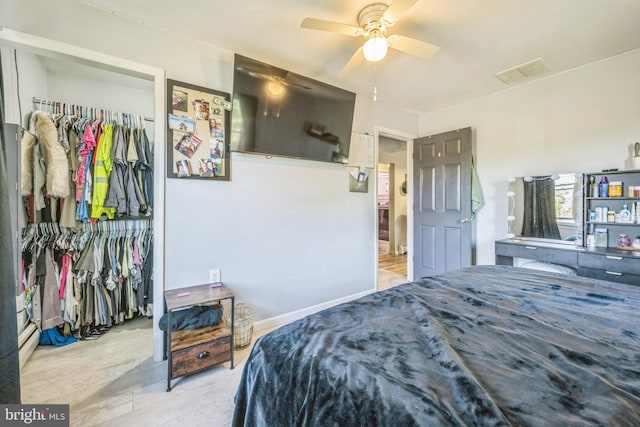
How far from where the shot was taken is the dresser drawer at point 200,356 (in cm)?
176

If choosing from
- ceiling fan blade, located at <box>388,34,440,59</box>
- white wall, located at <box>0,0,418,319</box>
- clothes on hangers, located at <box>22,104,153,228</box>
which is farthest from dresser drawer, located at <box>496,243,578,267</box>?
clothes on hangers, located at <box>22,104,153,228</box>

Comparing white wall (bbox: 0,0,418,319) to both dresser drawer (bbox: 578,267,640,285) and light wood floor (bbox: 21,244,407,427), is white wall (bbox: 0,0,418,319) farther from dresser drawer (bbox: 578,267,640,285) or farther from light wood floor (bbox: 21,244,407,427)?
dresser drawer (bbox: 578,267,640,285)

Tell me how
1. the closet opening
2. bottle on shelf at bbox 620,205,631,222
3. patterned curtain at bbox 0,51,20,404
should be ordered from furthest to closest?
bottle on shelf at bbox 620,205,631,222 → the closet opening → patterned curtain at bbox 0,51,20,404

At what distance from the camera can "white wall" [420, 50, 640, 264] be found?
2.46 m

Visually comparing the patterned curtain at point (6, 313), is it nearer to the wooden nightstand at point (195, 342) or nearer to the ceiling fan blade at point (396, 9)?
the wooden nightstand at point (195, 342)

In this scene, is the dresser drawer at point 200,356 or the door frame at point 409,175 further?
the door frame at point 409,175

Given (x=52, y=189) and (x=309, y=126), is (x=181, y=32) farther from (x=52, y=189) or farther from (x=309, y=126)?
(x=52, y=189)

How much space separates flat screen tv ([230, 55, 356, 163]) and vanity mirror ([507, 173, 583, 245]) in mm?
2025

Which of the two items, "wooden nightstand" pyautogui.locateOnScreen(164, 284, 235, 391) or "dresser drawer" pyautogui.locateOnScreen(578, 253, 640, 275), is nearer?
"wooden nightstand" pyautogui.locateOnScreen(164, 284, 235, 391)

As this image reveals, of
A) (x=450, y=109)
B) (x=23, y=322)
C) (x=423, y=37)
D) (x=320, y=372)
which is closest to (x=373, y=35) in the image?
(x=423, y=37)

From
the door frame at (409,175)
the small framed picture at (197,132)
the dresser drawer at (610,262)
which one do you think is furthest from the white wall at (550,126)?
the small framed picture at (197,132)

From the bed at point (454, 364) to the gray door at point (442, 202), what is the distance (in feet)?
6.79

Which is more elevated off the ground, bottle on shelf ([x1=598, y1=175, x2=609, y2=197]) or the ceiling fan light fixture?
the ceiling fan light fixture

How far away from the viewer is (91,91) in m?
2.60
